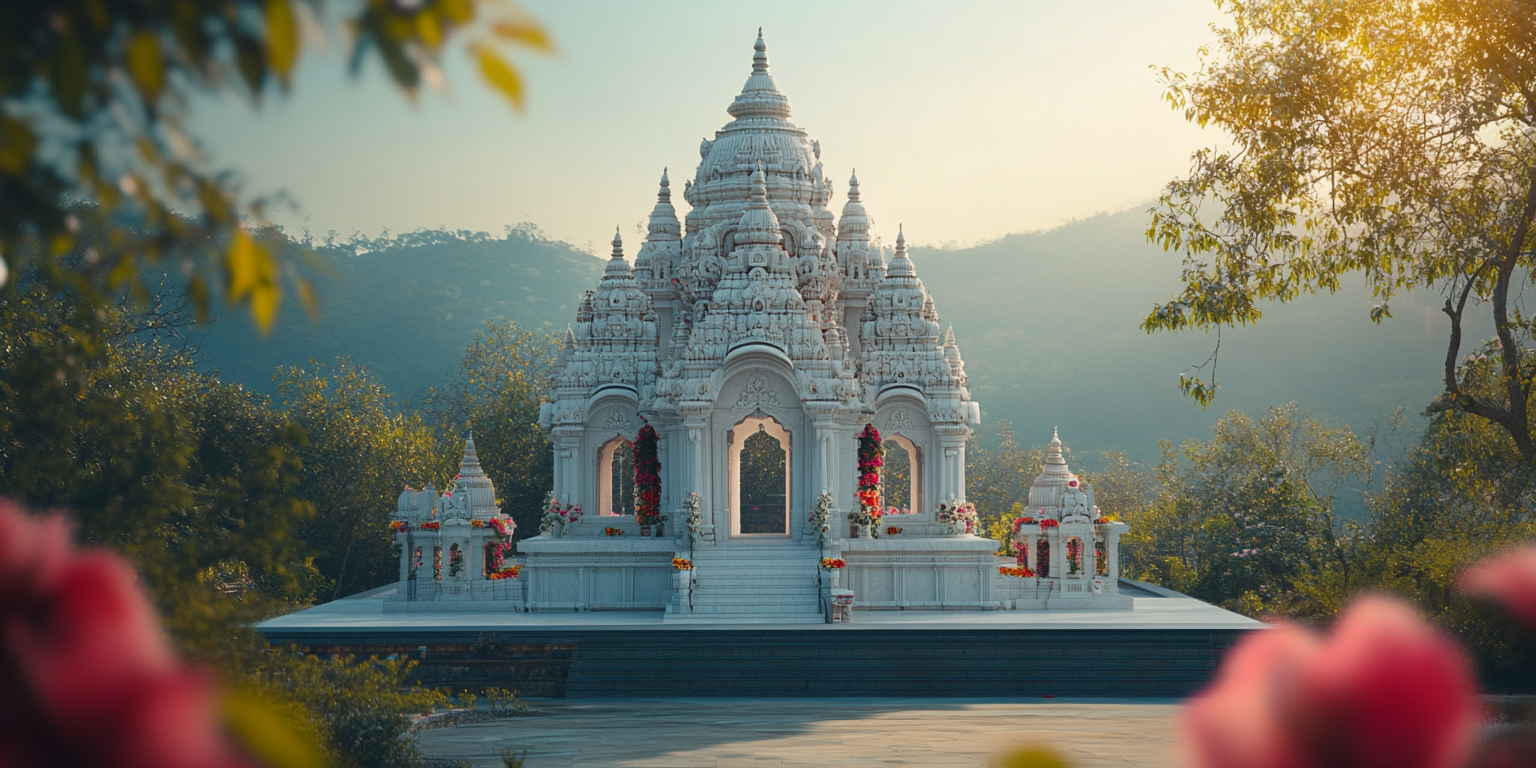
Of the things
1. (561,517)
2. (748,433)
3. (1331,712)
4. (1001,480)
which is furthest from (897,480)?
(1331,712)

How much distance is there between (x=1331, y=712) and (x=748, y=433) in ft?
A: 79.2

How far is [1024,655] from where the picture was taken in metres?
17.2

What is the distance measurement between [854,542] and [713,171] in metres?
7.84

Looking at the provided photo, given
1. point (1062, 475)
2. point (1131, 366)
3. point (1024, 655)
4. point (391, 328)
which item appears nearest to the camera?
point (1024, 655)

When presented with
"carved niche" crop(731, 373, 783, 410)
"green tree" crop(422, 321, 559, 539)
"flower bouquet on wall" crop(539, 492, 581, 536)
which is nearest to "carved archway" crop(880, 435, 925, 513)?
"green tree" crop(422, 321, 559, 539)

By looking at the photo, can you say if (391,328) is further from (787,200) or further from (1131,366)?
(787,200)

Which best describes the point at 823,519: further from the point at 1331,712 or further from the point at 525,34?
the point at 1331,712

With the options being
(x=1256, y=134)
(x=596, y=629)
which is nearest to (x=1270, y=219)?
(x=1256, y=134)

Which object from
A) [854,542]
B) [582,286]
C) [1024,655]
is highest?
[582,286]

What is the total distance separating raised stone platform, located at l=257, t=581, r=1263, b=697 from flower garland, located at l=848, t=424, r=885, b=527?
169 inches

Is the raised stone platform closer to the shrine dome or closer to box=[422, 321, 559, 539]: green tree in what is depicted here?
the shrine dome

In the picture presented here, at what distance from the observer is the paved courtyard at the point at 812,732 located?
11.0 m

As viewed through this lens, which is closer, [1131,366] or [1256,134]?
[1256,134]

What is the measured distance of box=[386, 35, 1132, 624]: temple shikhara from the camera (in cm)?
2089
